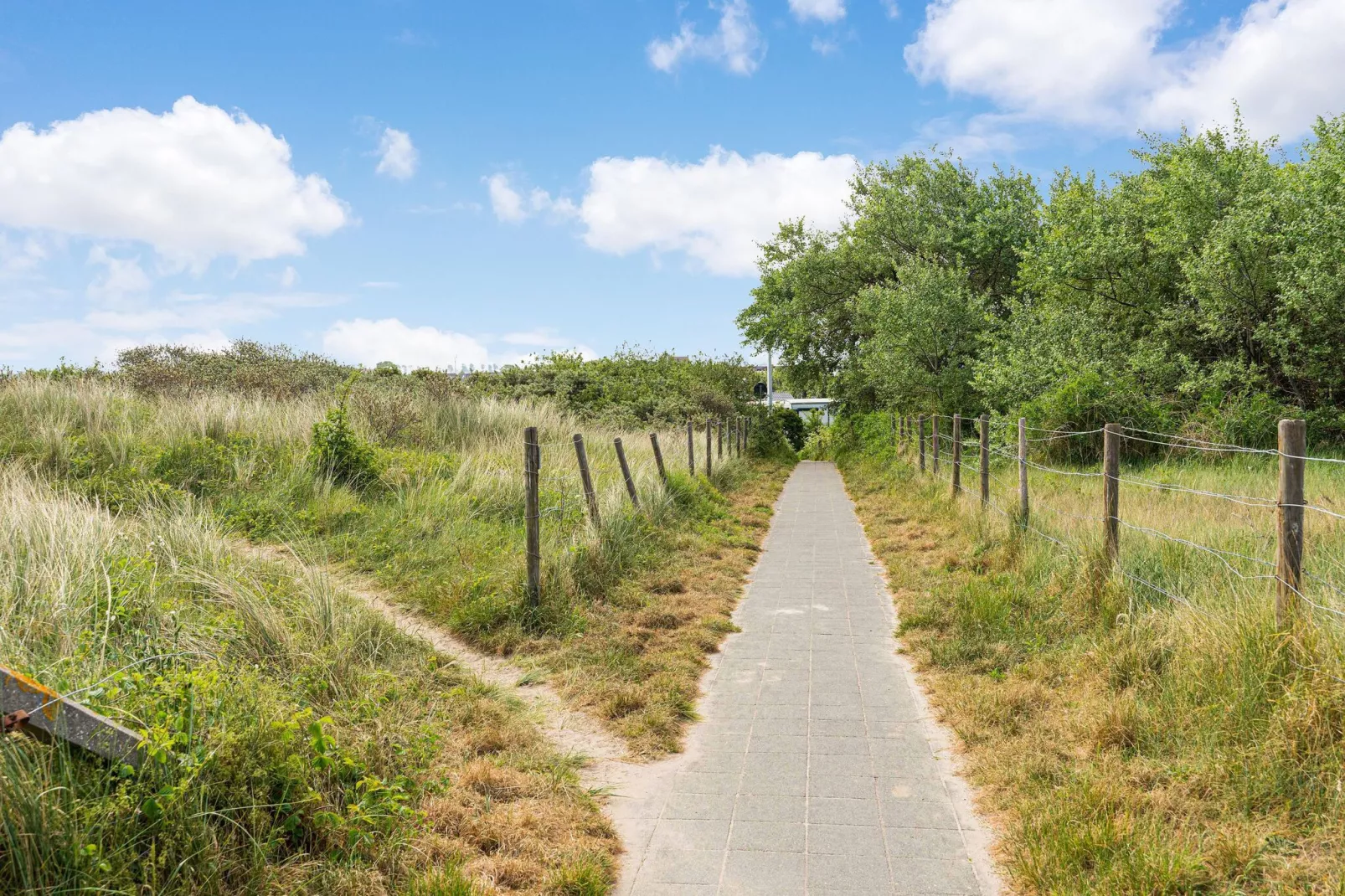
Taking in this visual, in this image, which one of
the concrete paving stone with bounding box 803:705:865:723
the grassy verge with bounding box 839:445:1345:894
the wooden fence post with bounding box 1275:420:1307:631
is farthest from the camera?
the concrete paving stone with bounding box 803:705:865:723

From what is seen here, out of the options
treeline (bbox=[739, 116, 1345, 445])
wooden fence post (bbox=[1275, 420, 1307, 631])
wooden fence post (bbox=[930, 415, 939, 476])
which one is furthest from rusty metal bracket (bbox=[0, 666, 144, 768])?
treeline (bbox=[739, 116, 1345, 445])

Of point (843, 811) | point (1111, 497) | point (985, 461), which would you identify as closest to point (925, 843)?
point (843, 811)

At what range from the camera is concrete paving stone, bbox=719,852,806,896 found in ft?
11.5

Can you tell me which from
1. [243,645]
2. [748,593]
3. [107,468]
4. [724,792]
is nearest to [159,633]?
[243,645]

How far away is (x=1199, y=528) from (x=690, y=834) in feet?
17.7

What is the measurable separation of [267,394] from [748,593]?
1478 centimetres

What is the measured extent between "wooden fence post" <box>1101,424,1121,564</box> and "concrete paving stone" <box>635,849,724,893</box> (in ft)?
14.7

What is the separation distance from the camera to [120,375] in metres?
19.0

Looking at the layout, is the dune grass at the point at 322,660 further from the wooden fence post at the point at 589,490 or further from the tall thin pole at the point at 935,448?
the tall thin pole at the point at 935,448

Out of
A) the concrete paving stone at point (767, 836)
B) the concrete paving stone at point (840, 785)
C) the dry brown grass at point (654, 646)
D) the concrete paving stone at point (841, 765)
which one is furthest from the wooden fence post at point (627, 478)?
the concrete paving stone at point (767, 836)

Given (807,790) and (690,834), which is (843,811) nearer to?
(807,790)

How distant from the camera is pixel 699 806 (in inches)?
168

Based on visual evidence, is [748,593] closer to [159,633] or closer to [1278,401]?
[159,633]

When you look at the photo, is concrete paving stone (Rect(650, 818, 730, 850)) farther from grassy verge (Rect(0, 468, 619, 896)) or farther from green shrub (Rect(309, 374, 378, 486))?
green shrub (Rect(309, 374, 378, 486))
